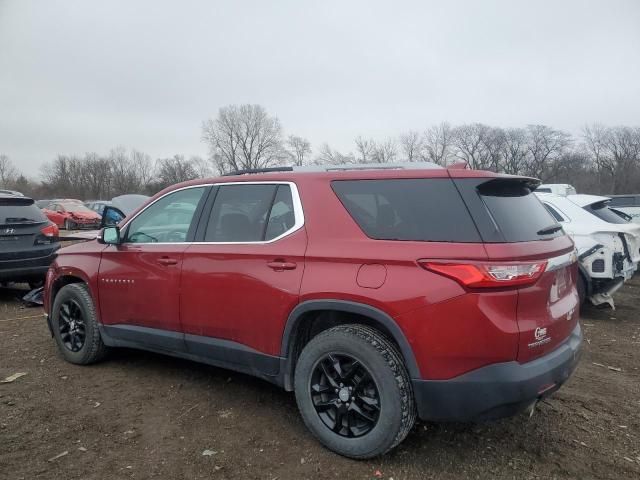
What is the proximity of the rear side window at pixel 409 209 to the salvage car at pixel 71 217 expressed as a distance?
81.6ft

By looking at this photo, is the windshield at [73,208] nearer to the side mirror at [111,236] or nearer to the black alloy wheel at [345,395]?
the side mirror at [111,236]

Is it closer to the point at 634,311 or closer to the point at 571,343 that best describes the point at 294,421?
the point at 571,343

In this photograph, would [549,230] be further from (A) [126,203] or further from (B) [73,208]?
(B) [73,208]

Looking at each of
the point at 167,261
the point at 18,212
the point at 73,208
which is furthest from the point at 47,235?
the point at 73,208

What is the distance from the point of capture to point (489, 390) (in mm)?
2420

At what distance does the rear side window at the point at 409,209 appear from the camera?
2.57 meters

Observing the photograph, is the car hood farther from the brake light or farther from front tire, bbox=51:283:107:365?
front tire, bbox=51:283:107:365

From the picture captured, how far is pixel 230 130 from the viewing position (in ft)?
242

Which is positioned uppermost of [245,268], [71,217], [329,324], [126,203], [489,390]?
[126,203]

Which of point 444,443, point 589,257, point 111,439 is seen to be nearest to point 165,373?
point 111,439

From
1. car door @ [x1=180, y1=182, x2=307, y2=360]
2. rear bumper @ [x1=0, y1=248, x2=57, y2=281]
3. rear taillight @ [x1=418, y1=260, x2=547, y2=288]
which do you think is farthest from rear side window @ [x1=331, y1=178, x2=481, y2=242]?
rear bumper @ [x1=0, y1=248, x2=57, y2=281]

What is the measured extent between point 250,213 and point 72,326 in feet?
7.93

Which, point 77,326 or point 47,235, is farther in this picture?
point 47,235

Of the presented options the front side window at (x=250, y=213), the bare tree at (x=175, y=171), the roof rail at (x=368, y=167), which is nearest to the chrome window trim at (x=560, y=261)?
the roof rail at (x=368, y=167)
